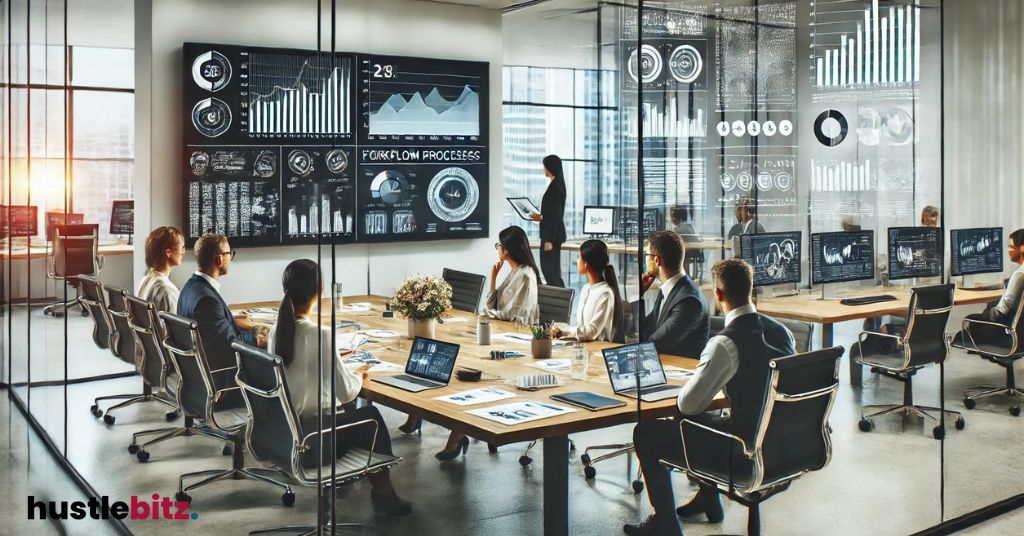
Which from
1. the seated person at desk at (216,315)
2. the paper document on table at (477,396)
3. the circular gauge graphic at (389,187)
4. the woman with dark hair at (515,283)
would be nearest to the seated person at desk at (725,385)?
the paper document on table at (477,396)

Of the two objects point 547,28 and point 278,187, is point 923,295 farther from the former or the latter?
point 278,187

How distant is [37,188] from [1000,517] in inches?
227

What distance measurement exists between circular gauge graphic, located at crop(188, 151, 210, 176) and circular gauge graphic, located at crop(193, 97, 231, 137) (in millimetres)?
87

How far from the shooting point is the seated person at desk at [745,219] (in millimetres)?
4555

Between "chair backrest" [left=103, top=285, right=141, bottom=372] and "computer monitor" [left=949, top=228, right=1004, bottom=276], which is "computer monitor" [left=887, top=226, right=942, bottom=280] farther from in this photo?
"chair backrest" [left=103, top=285, right=141, bottom=372]

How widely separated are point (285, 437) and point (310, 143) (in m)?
1.00

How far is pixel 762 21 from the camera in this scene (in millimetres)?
4688

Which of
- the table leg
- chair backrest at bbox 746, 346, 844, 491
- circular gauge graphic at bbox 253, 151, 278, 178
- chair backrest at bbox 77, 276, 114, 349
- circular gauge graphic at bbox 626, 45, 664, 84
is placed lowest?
the table leg

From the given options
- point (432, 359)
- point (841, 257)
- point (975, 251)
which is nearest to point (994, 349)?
point (975, 251)

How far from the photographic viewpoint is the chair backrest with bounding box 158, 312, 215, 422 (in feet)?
12.6

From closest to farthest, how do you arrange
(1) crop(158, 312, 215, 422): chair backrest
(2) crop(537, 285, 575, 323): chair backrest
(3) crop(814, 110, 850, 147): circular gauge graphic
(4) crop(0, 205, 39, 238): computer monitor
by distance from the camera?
(1) crop(158, 312, 215, 422): chair backrest, (2) crop(537, 285, 575, 323): chair backrest, (3) crop(814, 110, 850, 147): circular gauge graphic, (4) crop(0, 205, 39, 238): computer monitor

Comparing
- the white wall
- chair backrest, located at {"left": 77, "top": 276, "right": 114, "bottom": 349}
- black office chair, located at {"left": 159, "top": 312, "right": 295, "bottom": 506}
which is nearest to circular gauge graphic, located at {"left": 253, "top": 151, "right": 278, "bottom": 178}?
the white wall

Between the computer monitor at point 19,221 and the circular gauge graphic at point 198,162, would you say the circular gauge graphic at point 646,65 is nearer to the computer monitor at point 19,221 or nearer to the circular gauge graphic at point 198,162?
the circular gauge graphic at point 198,162

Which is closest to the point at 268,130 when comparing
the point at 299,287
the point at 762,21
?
the point at 299,287
